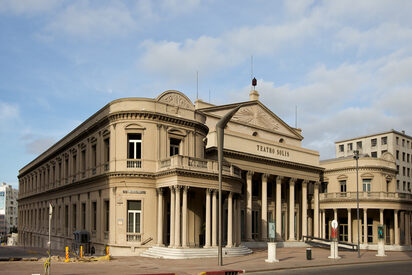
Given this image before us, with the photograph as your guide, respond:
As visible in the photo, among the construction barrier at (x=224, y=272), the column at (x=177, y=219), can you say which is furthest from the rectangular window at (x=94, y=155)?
the construction barrier at (x=224, y=272)

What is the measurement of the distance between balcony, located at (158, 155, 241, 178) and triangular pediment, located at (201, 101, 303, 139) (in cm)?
1823

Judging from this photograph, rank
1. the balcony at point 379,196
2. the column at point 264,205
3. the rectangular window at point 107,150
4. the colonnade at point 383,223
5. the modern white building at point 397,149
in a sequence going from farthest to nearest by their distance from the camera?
the modern white building at point 397,149, the balcony at point 379,196, the colonnade at point 383,223, the column at point 264,205, the rectangular window at point 107,150

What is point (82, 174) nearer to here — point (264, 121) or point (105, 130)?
point (105, 130)

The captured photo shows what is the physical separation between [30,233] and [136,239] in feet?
126

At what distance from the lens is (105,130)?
37.1 metres

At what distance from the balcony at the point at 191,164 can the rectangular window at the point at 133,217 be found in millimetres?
3515

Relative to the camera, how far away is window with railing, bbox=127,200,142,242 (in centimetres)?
3391

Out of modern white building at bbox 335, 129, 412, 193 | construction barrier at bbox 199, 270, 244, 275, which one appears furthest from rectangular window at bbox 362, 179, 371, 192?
construction barrier at bbox 199, 270, 244, 275

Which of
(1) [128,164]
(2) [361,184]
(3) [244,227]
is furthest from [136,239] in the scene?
(2) [361,184]

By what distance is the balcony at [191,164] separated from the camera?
3259 centimetres

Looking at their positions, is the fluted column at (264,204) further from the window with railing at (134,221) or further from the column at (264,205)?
the window with railing at (134,221)

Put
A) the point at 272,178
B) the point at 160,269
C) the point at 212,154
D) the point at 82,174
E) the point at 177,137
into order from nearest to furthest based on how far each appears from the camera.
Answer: the point at 160,269, the point at 177,137, the point at 82,174, the point at 212,154, the point at 272,178

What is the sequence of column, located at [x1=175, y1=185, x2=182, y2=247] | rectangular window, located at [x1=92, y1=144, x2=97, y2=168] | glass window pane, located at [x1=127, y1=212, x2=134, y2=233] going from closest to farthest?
column, located at [x1=175, y1=185, x2=182, y2=247], glass window pane, located at [x1=127, y1=212, x2=134, y2=233], rectangular window, located at [x1=92, y1=144, x2=97, y2=168]

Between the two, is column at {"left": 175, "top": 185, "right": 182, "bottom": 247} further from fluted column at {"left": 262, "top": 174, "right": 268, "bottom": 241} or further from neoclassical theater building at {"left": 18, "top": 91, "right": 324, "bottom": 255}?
fluted column at {"left": 262, "top": 174, "right": 268, "bottom": 241}
